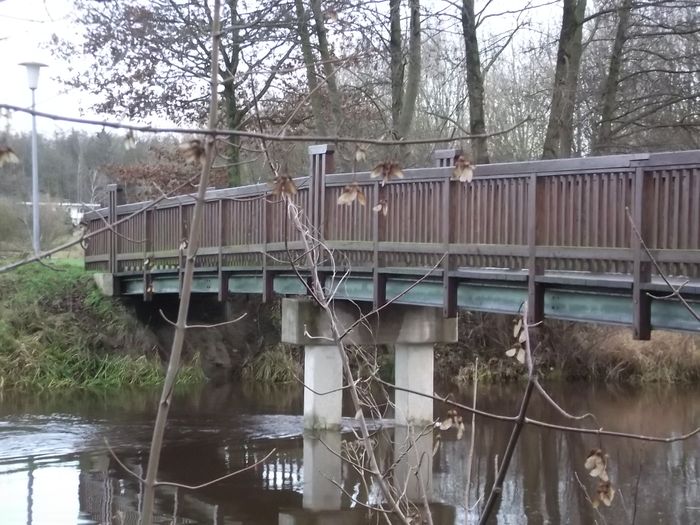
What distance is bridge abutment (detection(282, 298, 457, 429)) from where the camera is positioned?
1433 centimetres

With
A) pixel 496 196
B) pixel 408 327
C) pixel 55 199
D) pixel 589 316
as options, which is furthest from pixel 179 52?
pixel 589 316

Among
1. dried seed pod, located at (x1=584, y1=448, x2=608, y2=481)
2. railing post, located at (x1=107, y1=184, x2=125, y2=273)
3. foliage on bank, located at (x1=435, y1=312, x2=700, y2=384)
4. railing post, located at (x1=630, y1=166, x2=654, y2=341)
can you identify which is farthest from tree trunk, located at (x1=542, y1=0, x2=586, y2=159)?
dried seed pod, located at (x1=584, y1=448, x2=608, y2=481)

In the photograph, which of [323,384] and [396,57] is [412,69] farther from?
[323,384]

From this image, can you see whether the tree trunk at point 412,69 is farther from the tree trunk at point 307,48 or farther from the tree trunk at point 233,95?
the tree trunk at point 233,95

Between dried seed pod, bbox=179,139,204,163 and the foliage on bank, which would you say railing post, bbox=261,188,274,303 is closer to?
the foliage on bank

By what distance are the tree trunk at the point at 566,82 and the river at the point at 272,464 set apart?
5045 millimetres

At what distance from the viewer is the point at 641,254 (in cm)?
857

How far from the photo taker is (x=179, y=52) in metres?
22.8

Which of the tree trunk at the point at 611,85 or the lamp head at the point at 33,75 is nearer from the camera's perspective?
the lamp head at the point at 33,75

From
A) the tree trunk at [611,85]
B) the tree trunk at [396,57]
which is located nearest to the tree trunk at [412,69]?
the tree trunk at [396,57]

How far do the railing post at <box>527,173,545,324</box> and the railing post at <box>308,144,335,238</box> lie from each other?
4.22 metres

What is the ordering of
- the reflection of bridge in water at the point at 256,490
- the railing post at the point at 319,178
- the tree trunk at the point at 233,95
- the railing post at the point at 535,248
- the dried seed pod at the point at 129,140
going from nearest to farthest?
the dried seed pod at the point at 129,140 < the railing post at the point at 535,248 < the reflection of bridge in water at the point at 256,490 < the railing post at the point at 319,178 < the tree trunk at the point at 233,95

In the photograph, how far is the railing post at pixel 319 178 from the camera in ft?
44.8

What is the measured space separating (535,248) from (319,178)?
473 cm
